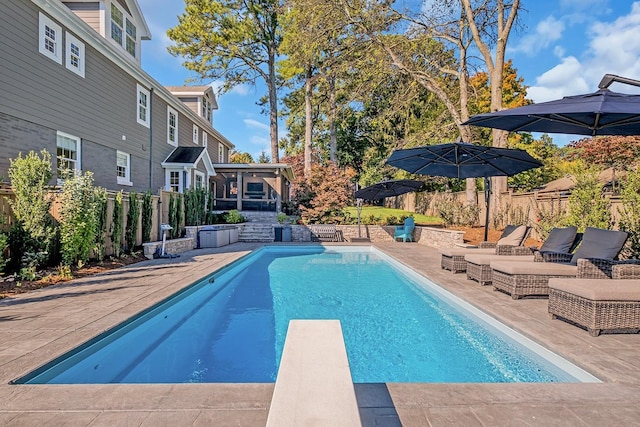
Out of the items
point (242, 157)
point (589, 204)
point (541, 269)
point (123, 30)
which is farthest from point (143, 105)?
point (242, 157)

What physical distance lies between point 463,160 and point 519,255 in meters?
3.42

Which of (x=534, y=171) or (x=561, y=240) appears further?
(x=534, y=171)

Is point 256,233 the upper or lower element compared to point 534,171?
lower

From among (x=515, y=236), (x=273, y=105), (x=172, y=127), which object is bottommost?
(x=515, y=236)

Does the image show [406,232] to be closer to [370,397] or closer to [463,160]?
[463,160]

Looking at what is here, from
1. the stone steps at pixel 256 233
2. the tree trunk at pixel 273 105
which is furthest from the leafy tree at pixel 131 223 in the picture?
the tree trunk at pixel 273 105

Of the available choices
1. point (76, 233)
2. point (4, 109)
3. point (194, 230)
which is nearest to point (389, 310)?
point (76, 233)

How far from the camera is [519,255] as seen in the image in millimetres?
7133

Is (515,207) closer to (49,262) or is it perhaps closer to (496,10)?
(496,10)

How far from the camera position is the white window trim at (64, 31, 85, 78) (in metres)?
10.1

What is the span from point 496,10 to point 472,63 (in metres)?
2.20

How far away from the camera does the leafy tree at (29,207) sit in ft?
21.4

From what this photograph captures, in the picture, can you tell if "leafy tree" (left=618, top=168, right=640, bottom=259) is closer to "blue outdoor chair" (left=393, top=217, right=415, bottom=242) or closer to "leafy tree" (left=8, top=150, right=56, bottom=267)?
"blue outdoor chair" (left=393, top=217, right=415, bottom=242)

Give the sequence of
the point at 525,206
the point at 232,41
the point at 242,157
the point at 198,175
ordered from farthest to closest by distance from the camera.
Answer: the point at 242,157
the point at 232,41
the point at 198,175
the point at 525,206
